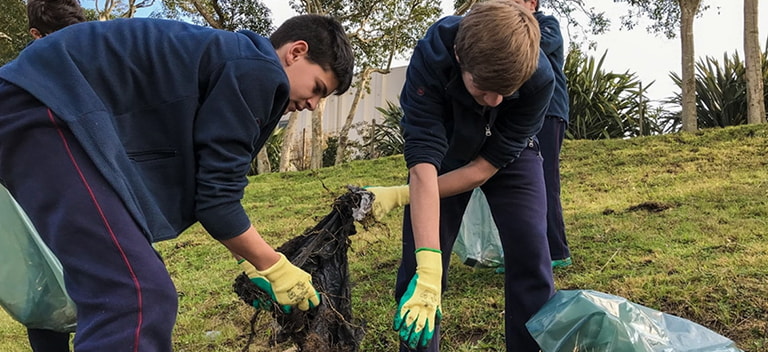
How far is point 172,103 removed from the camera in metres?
1.59

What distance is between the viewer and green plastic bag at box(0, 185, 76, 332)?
2055 mm

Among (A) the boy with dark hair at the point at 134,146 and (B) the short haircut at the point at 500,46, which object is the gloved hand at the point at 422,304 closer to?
(A) the boy with dark hair at the point at 134,146

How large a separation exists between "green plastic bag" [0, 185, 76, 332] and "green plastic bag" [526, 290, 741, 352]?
1.61 m

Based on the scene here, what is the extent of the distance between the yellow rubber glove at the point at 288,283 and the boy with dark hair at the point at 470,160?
1.01 ft

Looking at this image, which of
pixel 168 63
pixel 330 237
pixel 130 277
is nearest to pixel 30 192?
pixel 130 277

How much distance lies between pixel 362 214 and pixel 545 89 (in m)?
0.78

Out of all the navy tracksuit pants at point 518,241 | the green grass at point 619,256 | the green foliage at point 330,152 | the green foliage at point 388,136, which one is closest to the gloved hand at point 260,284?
the green grass at point 619,256

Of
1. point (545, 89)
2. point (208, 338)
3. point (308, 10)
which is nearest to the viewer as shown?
point (545, 89)

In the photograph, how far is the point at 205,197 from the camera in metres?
1.60

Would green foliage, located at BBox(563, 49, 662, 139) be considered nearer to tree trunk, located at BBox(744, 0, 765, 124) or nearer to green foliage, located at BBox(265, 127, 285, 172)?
tree trunk, located at BBox(744, 0, 765, 124)

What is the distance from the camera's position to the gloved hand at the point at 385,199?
2383 millimetres

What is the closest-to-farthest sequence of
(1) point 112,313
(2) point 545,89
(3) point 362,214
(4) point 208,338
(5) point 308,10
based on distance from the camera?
(1) point 112,313 → (2) point 545,89 → (3) point 362,214 → (4) point 208,338 → (5) point 308,10

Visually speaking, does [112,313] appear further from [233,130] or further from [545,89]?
[545,89]

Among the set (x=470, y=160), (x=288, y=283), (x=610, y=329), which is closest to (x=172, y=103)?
(x=288, y=283)
